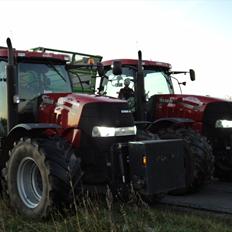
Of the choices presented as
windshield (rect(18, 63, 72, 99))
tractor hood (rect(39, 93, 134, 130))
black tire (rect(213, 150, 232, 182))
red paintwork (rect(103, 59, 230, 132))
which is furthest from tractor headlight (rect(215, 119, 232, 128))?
windshield (rect(18, 63, 72, 99))

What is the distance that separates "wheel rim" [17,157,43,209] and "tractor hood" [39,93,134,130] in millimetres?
712

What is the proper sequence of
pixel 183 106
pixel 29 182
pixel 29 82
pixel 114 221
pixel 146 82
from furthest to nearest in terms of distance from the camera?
pixel 146 82 → pixel 183 106 → pixel 29 82 → pixel 29 182 → pixel 114 221

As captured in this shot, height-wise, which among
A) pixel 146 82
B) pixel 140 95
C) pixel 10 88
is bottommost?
pixel 140 95

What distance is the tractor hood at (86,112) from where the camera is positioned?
21.0ft

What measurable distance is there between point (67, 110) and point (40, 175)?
958 mm

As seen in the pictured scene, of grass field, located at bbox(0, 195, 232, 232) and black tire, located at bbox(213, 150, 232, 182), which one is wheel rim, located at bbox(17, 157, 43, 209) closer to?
grass field, located at bbox(0, 195, 232, 232)

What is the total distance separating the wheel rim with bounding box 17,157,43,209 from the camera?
628cm

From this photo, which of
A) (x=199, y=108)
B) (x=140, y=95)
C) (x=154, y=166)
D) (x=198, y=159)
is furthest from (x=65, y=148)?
(x=199, y=108)

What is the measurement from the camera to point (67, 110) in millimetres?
6641

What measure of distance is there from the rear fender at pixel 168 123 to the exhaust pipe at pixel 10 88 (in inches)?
110

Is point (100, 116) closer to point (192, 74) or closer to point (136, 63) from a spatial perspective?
point (136, 63)

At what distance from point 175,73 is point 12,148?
15.5 feet

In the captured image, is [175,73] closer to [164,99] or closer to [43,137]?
[164,99]

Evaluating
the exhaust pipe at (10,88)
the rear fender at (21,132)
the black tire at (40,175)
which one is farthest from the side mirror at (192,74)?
the black tire at (40,175)
